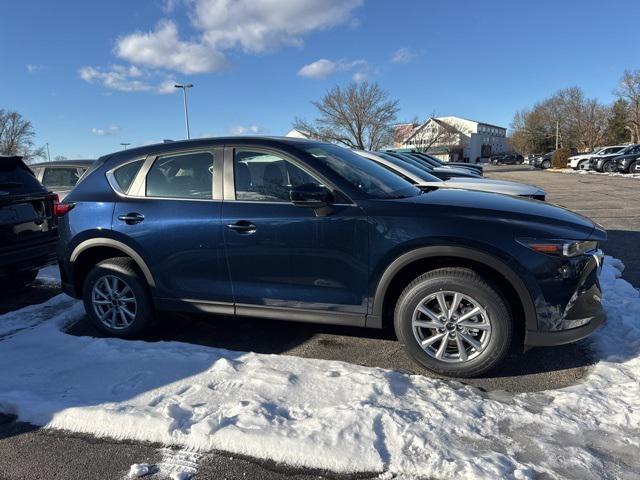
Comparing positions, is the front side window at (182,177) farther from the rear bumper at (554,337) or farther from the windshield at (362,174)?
the rear bumper at (554,337)

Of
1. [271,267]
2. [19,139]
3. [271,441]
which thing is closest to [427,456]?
[271,441]

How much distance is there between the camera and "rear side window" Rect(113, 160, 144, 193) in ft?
14.1

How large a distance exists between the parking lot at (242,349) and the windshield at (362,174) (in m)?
1.29

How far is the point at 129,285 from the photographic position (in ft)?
14.0

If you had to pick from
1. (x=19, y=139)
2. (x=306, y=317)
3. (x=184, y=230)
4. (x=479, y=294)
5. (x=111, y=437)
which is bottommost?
(x=111, y=437)

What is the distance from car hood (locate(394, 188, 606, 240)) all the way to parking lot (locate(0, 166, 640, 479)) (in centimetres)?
103

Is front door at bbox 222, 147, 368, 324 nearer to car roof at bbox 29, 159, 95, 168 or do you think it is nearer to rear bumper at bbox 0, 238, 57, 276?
rear bumper at bbox 0, 238, 57, 276

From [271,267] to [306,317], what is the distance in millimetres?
474

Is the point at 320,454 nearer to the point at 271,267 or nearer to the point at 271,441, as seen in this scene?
the point at 271,441

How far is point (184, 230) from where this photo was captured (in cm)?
397

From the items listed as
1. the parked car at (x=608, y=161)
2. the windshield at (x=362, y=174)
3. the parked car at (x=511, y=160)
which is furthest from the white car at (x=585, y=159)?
the parked car at (x=511, y=160)

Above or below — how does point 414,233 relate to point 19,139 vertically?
below

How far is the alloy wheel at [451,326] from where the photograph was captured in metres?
3.34

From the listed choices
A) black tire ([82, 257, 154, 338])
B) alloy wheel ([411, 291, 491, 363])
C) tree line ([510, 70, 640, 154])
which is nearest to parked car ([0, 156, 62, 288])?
black tire ([82, 257, 154, 338])
